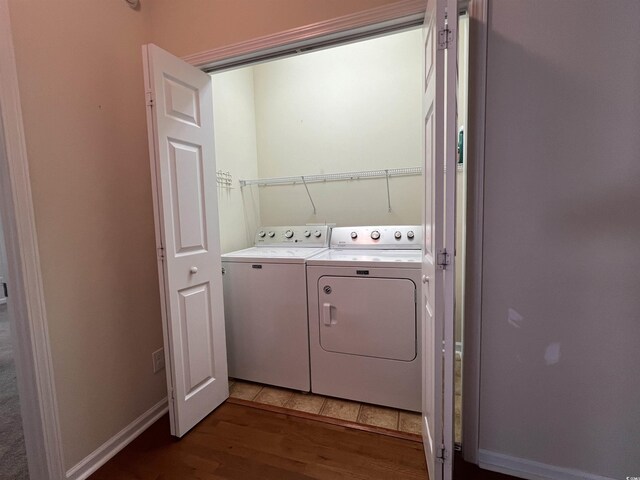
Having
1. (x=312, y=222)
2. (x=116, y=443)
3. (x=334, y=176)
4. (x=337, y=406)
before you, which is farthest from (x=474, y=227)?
(x=116, y=443)

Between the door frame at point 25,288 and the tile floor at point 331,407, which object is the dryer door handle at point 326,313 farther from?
the door frame at point 25,288

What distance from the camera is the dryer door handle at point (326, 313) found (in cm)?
181

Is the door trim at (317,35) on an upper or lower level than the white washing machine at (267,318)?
upper

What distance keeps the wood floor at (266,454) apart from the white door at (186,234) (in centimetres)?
13

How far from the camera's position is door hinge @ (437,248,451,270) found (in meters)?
1.01

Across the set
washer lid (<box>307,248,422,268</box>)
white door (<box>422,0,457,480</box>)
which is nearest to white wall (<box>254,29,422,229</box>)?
washer lid (<box>307,248,422,268</box>)

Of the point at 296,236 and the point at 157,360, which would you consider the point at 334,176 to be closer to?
the point at 296,236

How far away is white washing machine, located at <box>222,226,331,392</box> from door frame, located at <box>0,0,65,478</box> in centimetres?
98

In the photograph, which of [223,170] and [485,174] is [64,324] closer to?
[223,170]

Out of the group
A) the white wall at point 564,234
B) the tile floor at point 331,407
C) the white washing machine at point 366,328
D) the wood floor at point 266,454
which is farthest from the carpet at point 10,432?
the white wall at point 564,234

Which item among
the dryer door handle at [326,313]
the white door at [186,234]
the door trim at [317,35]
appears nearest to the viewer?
the door trim at [317,35]

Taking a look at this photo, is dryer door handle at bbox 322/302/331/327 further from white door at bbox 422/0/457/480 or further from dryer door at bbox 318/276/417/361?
white door at bbox 422/0/457/480

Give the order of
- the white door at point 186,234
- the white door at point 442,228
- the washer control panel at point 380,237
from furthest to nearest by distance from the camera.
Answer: the washer control panel at point 380,237
the white door at point 186,234
the white door at point 442,228

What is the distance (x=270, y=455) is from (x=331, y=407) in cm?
48
